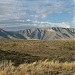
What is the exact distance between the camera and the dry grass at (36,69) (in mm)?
13439

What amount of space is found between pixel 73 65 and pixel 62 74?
4.20 m

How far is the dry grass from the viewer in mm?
13439

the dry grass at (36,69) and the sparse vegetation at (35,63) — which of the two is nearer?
the dry grass at (36,69)

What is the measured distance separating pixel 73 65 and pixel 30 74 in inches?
231

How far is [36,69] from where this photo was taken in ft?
48.2

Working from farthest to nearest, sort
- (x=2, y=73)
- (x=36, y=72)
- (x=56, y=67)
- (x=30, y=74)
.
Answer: (x=56, y=67) → (x=36, y=72) → (x=30, y=74) → (x=2, y=73)

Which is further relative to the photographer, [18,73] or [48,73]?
[48,73]

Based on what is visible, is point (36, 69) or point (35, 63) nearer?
point (36, 69)

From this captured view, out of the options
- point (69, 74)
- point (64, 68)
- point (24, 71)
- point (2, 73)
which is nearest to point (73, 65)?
point (64, 68)

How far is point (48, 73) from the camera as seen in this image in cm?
1420

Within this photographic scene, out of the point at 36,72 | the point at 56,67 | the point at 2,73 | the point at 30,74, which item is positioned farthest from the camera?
the point at 56,67

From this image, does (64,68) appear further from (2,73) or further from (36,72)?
(2,73)

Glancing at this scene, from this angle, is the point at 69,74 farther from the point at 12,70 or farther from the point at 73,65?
the point at 73,65

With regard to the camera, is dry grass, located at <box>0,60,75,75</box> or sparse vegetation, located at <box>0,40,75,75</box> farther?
sparse vegetation, located at <box>0,40,75,75</box>
